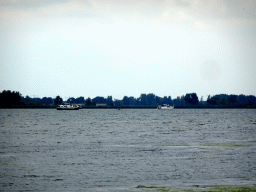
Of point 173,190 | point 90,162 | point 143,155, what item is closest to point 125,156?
point 143,155

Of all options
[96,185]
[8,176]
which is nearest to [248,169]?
[96,185]

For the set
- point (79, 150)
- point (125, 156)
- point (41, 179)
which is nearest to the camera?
point (41, 179)

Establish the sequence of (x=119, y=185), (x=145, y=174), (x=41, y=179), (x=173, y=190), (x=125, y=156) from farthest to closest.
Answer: (x=125, y=156) < (x=145, y=174) < (x=41, y=179) < (x=119, y=185) < (x=173, y=190)

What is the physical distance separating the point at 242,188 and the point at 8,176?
47.7ft

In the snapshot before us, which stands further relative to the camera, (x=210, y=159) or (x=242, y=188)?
(x=210, y=159)

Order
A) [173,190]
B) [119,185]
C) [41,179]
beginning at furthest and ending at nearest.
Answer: [41,179] < [119,185] < [173,190]

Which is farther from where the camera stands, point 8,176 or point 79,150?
point 79,150

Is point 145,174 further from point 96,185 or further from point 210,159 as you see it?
point 210,159

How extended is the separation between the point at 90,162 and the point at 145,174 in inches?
278

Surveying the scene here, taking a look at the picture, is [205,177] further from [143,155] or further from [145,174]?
[143,155]

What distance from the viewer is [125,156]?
37.6 meters

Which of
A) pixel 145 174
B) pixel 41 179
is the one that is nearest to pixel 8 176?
pixel 41 179

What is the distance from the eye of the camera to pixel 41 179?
26156 mm

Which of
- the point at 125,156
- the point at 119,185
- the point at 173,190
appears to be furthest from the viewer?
the point at 125,156
